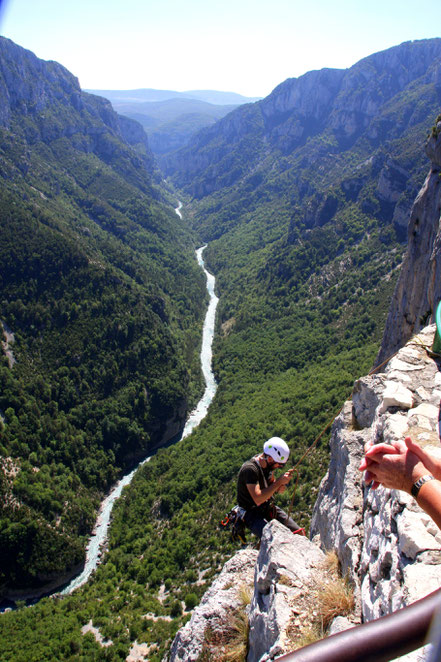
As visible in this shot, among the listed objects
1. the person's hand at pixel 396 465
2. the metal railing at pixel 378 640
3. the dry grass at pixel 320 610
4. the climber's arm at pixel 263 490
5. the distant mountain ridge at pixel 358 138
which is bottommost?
the dry grass at pixel 320 610

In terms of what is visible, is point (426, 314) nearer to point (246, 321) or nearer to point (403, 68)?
point (246, 321)

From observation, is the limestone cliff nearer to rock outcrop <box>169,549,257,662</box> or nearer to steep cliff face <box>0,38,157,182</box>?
rock outcrop <box>169,549,257,662</box>

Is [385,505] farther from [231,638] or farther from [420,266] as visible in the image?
[420,266]

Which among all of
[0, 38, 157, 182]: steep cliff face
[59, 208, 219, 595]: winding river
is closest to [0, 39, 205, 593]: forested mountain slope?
[59, 208, 219, 595]: winding river

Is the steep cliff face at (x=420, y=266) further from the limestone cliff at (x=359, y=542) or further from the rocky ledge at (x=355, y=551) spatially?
the rocky ledge at (x=355, y=551)

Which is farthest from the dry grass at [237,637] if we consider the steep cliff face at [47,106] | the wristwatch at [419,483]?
the steep cliff face at [47,106]

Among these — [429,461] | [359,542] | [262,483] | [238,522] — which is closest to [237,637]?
[238,522]
